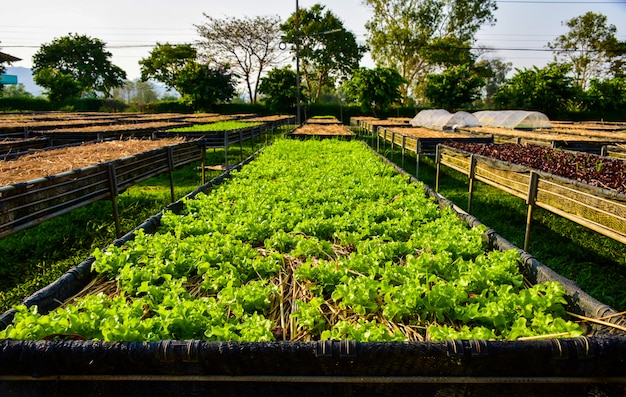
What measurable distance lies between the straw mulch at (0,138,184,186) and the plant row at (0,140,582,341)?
1753 mm

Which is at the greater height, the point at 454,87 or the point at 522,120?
the point at 454,87

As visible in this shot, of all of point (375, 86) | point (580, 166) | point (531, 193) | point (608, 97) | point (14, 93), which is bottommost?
point (531, 193)

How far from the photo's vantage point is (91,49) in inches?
1988

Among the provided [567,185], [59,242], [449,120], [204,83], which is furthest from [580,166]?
[204,83]

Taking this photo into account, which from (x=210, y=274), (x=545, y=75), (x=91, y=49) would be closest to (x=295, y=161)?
(x=210, y=274)

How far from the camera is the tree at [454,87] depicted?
27.8 m

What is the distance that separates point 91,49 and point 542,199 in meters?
58.9

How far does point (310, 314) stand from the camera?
195 centimetres

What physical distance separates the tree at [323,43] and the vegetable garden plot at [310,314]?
1591 inches

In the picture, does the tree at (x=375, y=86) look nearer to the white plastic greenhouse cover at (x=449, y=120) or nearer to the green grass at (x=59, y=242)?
the white plastic greenhouse cover at (x=449, y=120)

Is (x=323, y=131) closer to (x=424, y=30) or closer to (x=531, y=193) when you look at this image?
(x=531, y=193)

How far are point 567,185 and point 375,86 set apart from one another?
2301cm

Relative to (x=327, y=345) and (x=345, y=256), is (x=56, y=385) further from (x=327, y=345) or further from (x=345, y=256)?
(x=345, y=256)

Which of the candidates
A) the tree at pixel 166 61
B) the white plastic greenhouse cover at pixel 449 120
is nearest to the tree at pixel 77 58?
the tree at pixel 166 61
